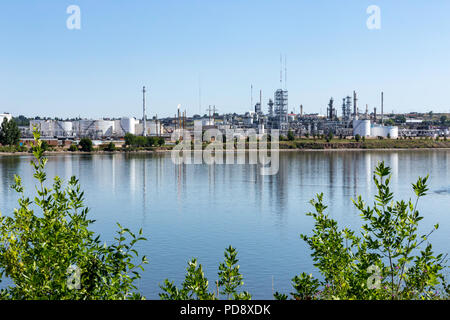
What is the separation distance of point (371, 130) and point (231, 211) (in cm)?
10177

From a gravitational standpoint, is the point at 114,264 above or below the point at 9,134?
below

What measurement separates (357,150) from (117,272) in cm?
10457

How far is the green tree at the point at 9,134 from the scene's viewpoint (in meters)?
88.9

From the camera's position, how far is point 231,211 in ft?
100

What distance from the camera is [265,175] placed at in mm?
51500

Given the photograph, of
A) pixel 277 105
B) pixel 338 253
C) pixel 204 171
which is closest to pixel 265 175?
pixel 204 171

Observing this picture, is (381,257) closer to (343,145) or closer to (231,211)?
(231,211)

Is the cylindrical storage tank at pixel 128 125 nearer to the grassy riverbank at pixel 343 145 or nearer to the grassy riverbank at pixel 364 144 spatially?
the grassy riverbank at pixel 343 145

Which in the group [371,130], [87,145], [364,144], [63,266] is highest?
[371,130]

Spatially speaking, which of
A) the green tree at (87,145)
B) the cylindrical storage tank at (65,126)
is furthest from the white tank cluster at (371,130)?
the cylindrical storage tank at (65,126)

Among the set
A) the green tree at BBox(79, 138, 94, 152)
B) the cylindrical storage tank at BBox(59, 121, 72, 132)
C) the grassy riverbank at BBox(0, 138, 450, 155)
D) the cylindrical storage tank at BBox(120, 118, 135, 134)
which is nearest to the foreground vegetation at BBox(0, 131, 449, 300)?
the green tree at BBox(79, 138, 94, 152)

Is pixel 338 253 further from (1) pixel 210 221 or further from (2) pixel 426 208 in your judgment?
(2) pixel 426 208

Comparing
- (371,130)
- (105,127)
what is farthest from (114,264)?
(105,127)

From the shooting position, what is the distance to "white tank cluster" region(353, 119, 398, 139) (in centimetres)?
12288
